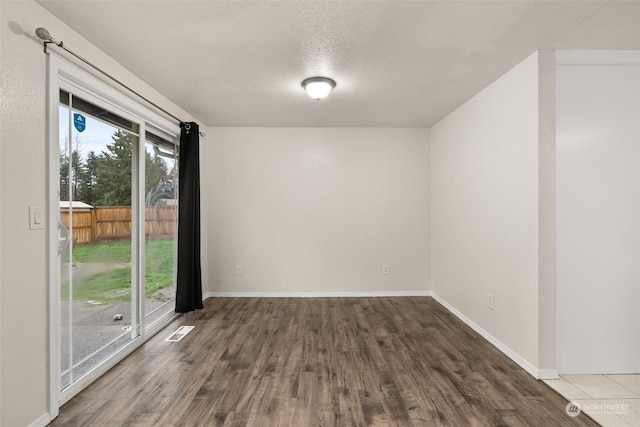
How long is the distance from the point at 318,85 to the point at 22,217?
7.69 feet

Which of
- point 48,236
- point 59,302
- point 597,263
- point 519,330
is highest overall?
point 48,236

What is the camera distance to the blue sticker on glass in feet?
7.37

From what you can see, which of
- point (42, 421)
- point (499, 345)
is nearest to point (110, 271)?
point (42, 421)

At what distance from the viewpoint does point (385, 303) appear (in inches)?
169

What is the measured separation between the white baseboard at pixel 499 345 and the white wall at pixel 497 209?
2cm

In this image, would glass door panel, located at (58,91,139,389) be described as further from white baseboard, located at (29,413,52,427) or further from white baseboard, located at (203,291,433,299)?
white baseboard, located at (203,291,433,299)

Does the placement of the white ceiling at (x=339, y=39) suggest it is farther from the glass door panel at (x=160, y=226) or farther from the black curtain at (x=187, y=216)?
the glass door panel at (x=160, y=226)

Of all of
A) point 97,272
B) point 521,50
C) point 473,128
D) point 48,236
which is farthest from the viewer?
point 473,128

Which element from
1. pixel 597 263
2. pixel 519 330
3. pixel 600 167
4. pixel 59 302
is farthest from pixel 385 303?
pixel 59 302

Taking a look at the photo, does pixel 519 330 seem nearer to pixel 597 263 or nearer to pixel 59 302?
pixel 597 263

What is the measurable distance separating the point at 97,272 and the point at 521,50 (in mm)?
3800

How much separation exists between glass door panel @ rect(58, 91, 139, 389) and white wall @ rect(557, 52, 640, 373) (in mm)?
3712

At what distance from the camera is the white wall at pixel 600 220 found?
7.91ft

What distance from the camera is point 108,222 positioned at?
2.62m
